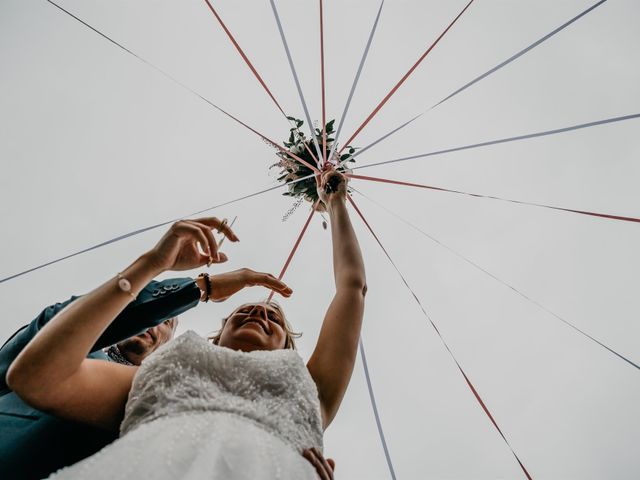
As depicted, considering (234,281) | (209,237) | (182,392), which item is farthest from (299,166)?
(182,392)

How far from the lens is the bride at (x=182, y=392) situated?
80cm

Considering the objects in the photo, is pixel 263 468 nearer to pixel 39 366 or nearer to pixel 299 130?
pixel 39 366

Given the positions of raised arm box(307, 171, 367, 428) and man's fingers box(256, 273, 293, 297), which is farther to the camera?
man's fingers box(256, 273, 293, 297)

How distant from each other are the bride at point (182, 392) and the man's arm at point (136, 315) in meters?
0.42

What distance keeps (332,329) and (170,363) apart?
0.62 m

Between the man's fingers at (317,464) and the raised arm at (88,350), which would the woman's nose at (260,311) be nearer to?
the raised arm at (88,350)

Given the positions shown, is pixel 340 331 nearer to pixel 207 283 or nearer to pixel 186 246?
pixel 186 246

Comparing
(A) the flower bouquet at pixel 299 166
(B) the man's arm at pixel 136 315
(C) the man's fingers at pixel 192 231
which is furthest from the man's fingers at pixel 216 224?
(A) the flower bouquet at pixel 299 166

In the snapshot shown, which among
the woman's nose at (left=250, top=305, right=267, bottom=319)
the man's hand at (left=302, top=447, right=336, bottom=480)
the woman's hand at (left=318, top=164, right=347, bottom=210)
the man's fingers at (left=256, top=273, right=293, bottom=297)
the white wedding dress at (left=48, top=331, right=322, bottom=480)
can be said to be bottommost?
the man's hand at (left=302, top=447, right=336, bottom=480)

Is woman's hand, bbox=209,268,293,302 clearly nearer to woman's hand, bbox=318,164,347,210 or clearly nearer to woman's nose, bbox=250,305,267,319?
woman's nose, bbox=250,305,267,319

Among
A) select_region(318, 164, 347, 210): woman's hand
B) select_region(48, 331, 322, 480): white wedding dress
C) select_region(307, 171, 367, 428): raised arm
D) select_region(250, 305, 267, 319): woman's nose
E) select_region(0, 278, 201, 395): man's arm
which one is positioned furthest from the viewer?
select_region(318, 164, 347, 210): woman's hand

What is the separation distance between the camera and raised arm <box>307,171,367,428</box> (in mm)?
1367

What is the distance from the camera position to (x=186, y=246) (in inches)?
45.5

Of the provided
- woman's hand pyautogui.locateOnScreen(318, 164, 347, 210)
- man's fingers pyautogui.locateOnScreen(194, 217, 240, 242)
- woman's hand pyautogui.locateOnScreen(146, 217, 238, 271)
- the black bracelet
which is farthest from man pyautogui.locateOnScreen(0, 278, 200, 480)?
woman's hand pyautogui.locateOnScreen(318, 164, 347, 210)
